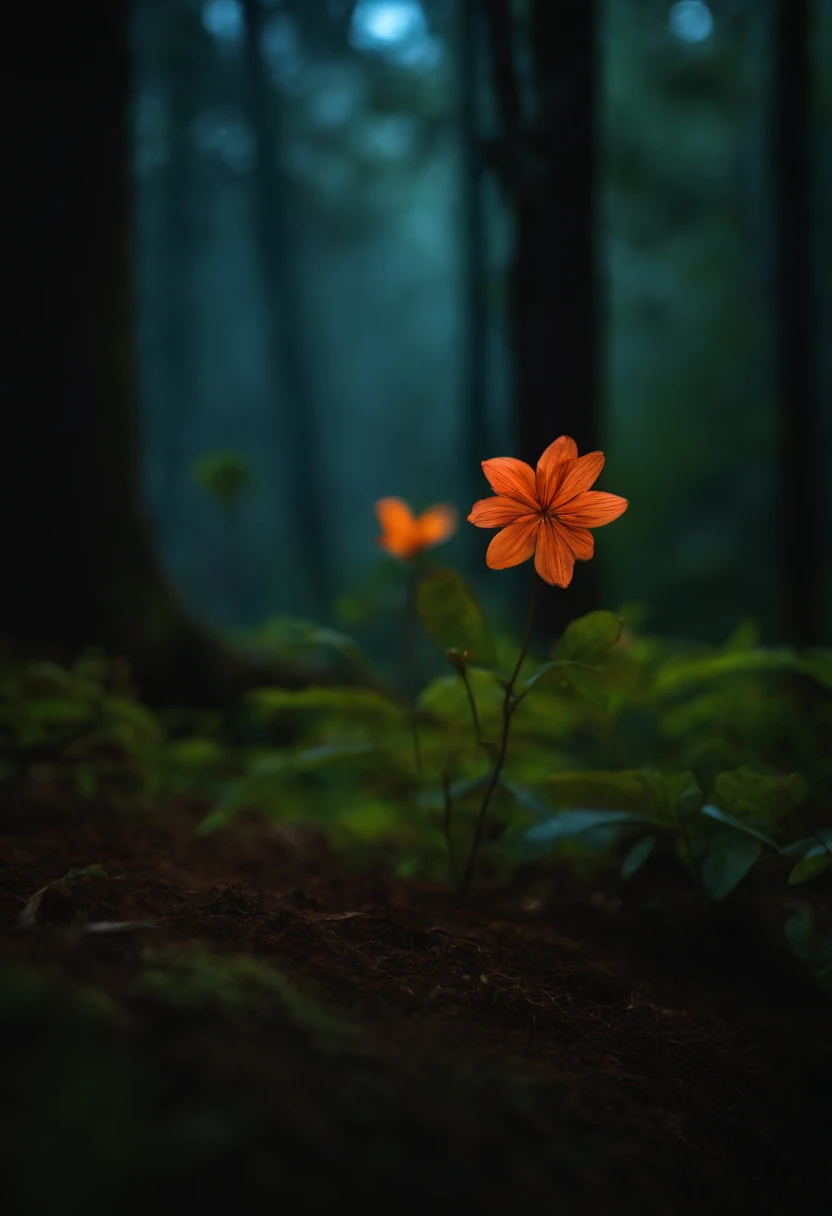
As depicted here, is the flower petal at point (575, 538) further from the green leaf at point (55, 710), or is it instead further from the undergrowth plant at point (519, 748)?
the green leaf at point (55, 710)

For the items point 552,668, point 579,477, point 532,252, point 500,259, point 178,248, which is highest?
point 178,248

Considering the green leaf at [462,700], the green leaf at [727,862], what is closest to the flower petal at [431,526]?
the green leaf at [462,700]

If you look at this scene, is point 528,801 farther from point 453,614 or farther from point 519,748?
point 519,748

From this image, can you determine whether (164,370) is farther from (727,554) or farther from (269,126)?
(727,554)

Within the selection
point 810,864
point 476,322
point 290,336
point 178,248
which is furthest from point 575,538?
point 178,248

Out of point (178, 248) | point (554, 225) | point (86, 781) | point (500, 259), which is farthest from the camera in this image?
point (178, 248)

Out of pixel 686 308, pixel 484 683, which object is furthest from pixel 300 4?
pixel 484 683
